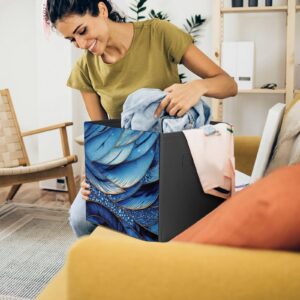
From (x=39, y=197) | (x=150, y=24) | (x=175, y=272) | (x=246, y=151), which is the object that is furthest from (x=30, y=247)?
(x=175, y=272)

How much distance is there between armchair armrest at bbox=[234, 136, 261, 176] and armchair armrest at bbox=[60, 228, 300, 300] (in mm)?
1079

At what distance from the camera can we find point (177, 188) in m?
0.95

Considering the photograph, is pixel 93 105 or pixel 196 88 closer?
pixel 196 88

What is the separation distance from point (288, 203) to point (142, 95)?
1.90ft

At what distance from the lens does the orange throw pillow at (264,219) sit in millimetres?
576

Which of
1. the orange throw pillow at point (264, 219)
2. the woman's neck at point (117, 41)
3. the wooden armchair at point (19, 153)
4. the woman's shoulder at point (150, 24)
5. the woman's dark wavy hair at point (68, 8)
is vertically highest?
the woman's dark wavy hair at point (68, 8)

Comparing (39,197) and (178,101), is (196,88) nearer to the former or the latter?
(178,101)

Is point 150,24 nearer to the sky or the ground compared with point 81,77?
nearer to the sky

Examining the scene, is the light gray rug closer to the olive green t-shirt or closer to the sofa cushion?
the olive green t-shirt

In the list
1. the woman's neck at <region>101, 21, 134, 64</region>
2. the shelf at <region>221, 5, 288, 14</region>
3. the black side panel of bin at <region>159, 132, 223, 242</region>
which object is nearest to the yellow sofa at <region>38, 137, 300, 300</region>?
the black side panel of bin at <region>159, 132, 223, 242</region>

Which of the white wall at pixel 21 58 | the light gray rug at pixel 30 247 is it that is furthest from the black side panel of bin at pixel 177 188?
the white wall at pixel 21 58

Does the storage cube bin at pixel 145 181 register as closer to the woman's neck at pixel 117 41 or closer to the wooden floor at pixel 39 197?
the woman's neck at pixel 117 41

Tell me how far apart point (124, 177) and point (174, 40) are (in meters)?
0.61

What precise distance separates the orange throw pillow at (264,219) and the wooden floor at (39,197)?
2.43m
